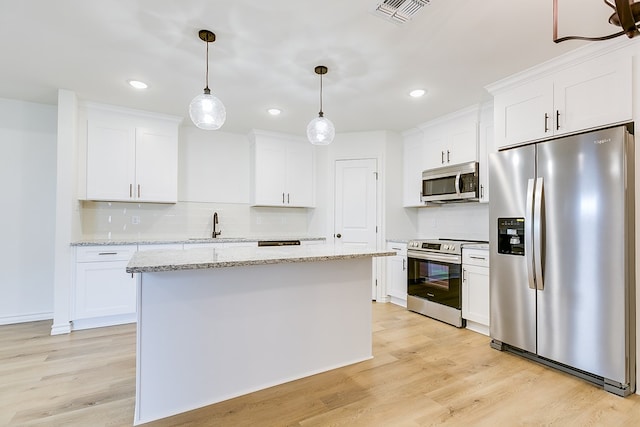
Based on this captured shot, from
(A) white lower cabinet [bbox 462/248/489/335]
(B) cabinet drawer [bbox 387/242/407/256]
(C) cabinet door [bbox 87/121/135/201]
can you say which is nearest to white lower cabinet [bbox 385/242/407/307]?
(B) cabinet drawer [bbox 387/242/407/256]

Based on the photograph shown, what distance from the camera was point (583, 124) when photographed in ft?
7.93

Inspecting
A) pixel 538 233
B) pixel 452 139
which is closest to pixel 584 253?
pixel 538 233

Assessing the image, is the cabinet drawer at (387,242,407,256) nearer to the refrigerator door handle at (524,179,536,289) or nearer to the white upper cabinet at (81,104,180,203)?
the refrigerator door handle at (524,179,536,289)

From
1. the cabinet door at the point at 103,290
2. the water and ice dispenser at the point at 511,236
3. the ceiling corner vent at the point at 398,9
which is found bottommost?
the cabinet door at the point at 103,290

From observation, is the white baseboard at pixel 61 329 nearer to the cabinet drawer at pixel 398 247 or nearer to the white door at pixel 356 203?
the white door at pixel 356 203

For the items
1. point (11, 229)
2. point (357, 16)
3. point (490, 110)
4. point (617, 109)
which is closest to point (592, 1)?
point (617, 109)

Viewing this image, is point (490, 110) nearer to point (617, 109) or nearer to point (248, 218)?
point (617, 109)

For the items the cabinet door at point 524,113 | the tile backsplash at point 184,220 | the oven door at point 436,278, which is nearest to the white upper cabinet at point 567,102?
the cabinet door at point 524,113

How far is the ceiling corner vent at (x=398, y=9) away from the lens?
192cm

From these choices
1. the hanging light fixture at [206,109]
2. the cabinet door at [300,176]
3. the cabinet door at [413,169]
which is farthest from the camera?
the cabinet door at [300,176]

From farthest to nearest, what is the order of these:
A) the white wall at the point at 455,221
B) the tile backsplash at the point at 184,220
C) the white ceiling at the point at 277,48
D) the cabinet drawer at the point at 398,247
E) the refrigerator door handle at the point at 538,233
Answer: the cabinet drawer at the point at 398,247
the tile backsplash at the point at 184,220
the white wall at the point at 455,221
the refrigerator door handle at the point at 538,233
the white ceiling at the point at 277,48

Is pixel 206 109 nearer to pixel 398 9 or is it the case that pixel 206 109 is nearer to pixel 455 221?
pixel 398 9

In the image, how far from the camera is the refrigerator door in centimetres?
212

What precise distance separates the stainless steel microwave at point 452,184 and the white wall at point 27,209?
4613 millimetres
